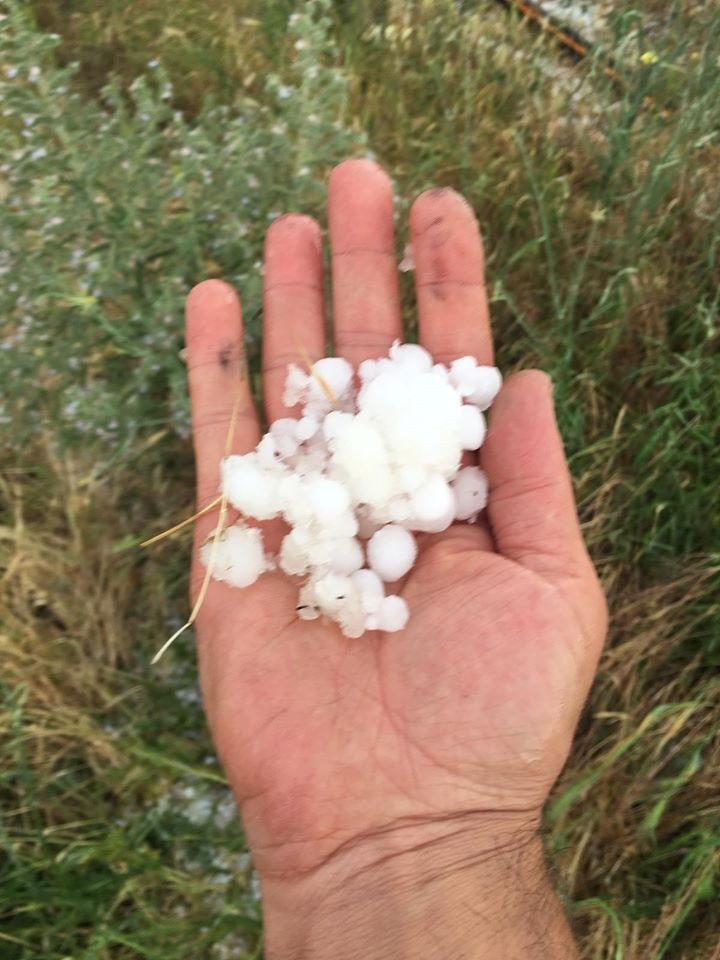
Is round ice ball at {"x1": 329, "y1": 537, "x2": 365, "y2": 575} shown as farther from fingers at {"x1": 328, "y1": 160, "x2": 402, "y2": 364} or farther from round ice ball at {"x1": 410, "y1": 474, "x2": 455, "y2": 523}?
fingers at {"x1": 328, "y1": 160, "x2": 402, "y2": 364}

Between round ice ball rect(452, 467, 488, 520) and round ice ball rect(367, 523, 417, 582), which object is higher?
round ice ball rect(452, 467, 488, 520)

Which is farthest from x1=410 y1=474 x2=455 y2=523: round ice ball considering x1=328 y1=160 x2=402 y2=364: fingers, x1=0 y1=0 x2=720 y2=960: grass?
x1=0 y1=0 x2=720 y2=960: grass

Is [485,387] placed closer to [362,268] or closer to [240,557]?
[362,268]

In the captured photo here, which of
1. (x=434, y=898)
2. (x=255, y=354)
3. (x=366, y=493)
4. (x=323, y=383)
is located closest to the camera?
(x=434, y=898)

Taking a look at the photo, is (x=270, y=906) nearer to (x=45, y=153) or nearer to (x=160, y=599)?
(x=160, y=599)

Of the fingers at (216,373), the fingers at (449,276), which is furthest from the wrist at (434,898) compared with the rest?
the fingers at (449,276)

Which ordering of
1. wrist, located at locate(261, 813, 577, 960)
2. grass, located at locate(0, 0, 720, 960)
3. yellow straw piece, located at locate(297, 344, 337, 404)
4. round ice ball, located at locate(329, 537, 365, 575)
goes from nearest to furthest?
1. wrist, located at locate(261, 813, 577, 960)
2. round ice ball, located at locate(329, 537, 365, 575)
3. yellow straw piece, located at locate(297, 344, 337, 404)
4. grass, located at locate(0, 0, 720, 960)

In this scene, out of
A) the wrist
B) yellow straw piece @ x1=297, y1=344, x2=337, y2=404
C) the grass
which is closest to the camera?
the wrist

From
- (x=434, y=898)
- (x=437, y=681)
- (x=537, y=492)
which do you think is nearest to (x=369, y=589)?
(x=437, y=681)
